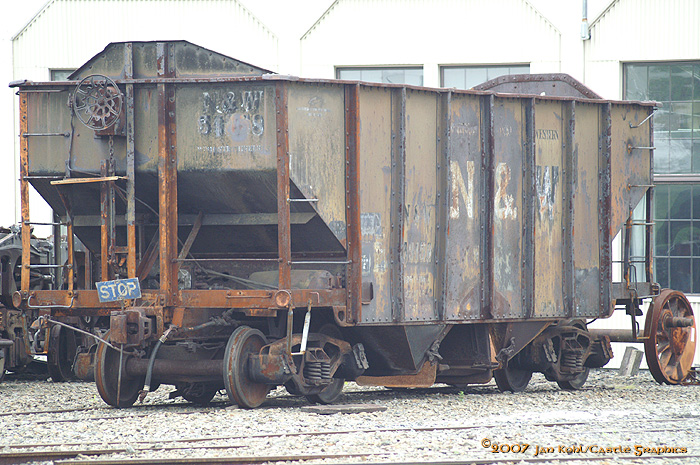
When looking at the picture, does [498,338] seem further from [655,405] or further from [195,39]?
[195,39]

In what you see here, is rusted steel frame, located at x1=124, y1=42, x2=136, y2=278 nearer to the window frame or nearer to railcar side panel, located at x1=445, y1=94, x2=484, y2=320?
railcar side panel, located at x1=445, y1=94, x2=484, y2=320

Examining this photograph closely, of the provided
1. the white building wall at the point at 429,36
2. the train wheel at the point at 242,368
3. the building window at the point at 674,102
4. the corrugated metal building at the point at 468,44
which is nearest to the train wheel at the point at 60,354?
the train wheel at the point at 242,368

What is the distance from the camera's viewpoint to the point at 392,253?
10484 millimetres

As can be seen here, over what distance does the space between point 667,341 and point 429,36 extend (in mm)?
7815

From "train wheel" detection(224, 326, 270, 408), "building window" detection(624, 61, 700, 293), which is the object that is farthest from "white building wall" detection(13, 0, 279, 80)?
"train wheel" detection(224, 326, 270, 408)

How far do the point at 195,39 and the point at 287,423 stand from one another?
11409 millimetres

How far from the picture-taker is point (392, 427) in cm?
858

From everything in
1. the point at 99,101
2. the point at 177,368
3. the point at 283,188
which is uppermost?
the point at 99,101

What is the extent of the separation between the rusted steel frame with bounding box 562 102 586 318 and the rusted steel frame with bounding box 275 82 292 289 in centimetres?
430

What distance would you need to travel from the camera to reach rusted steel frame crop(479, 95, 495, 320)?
1126cm

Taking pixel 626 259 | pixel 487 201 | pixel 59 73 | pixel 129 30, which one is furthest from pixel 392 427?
pixel 59 73

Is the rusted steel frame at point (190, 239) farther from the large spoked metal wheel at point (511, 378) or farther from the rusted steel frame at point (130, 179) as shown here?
the large spoked metal wheel at point (511, 378)

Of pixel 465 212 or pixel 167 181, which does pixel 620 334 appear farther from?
pixel 167 181

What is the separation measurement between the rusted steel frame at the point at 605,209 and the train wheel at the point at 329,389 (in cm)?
403
